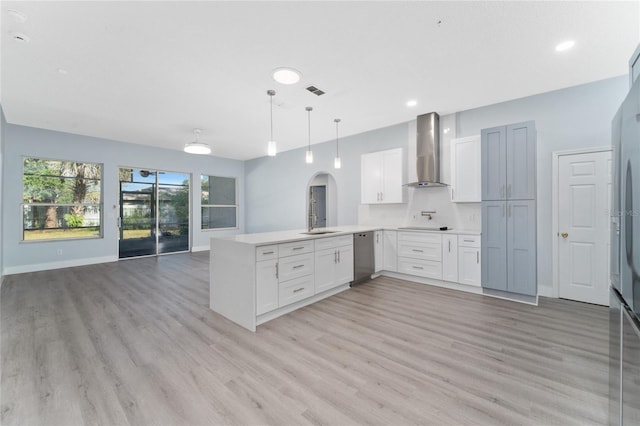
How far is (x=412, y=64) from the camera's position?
2.99 meters

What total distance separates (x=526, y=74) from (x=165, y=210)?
26.6 feet

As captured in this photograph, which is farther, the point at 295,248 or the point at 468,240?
→ the point at 468,240

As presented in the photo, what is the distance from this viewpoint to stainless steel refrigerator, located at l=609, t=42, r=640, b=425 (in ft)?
3.56

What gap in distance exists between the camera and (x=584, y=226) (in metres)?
3.39

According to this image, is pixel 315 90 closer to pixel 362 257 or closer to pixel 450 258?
pixel 362 257

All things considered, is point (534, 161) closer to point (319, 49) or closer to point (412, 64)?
point (412, 64)

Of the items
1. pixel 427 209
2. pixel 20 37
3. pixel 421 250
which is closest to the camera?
pixel 20 37

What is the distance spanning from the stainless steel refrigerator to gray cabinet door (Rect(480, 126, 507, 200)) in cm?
233

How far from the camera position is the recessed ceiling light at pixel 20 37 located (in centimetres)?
242

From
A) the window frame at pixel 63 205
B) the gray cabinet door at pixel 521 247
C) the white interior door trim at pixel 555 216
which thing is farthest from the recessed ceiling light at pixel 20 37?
the white interior door trim at pixel 555 216

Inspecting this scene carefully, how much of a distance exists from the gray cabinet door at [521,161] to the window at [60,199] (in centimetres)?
811

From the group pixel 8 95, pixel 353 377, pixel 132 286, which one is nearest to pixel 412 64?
pixel 353 377

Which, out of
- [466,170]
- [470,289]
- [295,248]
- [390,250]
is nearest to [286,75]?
[295,248]

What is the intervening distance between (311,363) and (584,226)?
388 cm
